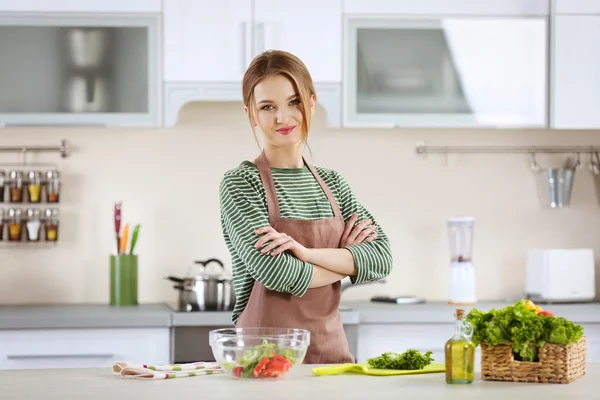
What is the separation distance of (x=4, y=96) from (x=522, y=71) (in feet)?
6.52

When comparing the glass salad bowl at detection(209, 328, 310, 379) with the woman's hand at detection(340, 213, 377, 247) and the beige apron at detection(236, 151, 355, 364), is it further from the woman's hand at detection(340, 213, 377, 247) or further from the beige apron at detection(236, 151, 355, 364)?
the woman's hand at detection(340, 213, 377, 247)

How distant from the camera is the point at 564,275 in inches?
145

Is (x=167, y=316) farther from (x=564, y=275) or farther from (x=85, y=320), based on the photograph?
(x=564, y=275)

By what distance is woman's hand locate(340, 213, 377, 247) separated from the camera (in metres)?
2.38

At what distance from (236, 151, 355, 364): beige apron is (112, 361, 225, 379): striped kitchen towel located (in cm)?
33

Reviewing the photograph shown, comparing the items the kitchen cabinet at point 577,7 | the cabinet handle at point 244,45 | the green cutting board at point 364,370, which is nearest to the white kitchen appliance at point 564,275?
the kitchen cabinet at point 577,7

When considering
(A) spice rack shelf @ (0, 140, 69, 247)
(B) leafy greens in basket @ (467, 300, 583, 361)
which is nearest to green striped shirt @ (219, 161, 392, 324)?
(B) leafy greens in basket @ (467, 300, 583, 361)

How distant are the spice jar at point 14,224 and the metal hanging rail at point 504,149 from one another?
166 cm

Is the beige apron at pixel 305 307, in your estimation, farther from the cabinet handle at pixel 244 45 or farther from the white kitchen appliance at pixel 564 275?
the white kitchen appliance at pixel 564 275

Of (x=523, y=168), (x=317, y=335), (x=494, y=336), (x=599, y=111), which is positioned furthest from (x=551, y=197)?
(x=494, y=336)

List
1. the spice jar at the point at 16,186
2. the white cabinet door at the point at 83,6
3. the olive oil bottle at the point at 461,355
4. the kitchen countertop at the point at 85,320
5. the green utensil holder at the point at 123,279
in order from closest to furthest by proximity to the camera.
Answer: the olive oil bottle at the point at 461,355
the kitchen countertop at the point at 85,320
the white cabinet door at the point at 83,6
the green utensil holder at the point at 123,279
the spice jar at the point at 16,186

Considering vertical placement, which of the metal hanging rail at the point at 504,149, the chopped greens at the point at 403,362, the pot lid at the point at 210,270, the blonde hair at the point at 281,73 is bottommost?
the chopped greens at the point at 403,362

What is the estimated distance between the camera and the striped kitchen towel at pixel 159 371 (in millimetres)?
1850

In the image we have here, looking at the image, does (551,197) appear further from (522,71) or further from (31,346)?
(31,346)
